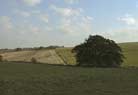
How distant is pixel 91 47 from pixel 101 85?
29.3m

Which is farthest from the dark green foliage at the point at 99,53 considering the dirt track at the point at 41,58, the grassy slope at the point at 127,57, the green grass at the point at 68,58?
the dirt track at the point at 41,58

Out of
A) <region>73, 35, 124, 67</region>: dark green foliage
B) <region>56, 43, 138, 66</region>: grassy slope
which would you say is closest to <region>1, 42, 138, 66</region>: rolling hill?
<region>56, 43, 138, 66</region>: grassy slope

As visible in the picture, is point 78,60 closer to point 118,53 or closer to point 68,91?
point 118,53

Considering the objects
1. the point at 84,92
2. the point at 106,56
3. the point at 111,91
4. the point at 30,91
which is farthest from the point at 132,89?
the point at 106,56

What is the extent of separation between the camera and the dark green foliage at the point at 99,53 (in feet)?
176

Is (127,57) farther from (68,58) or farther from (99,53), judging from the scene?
(99,53)

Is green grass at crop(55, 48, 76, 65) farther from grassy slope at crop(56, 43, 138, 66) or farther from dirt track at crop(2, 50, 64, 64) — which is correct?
dirt track at crop(2, 50, 64, 64)

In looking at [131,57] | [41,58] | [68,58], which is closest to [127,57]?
[131,57]

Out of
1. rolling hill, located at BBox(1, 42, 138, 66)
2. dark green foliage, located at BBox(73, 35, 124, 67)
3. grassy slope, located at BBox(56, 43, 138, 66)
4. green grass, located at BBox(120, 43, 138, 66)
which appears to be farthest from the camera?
rolling hill, located at BBox(1, 42, 138, 66)

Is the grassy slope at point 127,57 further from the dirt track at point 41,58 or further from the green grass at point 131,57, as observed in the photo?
the dirt track at point 41,58

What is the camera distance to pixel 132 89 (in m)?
24.0

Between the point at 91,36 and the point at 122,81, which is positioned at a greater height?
the point at 91,36

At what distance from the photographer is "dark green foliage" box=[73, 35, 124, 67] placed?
2114 inches

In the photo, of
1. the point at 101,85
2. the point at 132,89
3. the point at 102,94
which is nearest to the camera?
the point at 102,94
